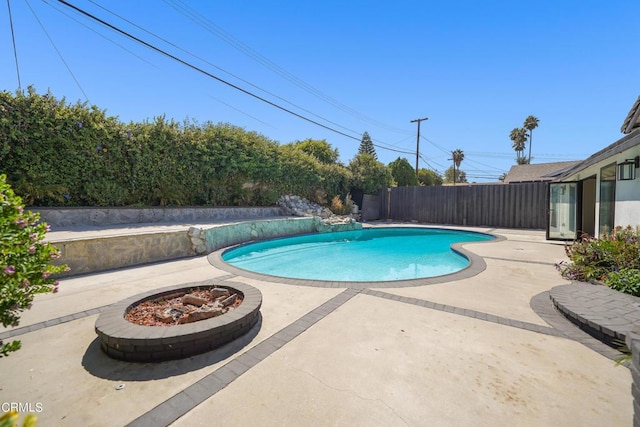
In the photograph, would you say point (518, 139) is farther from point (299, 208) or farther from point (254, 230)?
point (254, 230)

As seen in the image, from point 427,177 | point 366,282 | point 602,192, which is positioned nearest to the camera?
point 366,282

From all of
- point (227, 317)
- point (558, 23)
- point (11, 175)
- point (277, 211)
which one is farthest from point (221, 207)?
point (558, 23)

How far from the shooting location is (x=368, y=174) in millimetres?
17125

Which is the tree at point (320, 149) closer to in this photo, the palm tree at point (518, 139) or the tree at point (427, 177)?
the tree at point (427, 177)

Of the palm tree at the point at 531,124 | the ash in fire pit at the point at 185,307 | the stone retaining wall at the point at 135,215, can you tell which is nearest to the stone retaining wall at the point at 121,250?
the stone retaining wall at the point at 135,215

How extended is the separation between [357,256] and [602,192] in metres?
6.15

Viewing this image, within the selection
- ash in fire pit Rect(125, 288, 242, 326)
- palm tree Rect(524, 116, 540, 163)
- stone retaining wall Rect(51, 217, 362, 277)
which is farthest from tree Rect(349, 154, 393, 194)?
palm tree Rect(524, 116, 540, 163)

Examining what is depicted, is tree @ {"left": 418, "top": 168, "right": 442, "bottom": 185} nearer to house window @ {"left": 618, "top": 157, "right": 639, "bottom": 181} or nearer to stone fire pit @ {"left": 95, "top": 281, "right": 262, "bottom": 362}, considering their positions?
house window @ {"left": 618, "top": 157, "right": 639, "bottom": 181}

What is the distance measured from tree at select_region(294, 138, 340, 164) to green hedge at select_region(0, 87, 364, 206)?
10.9 m

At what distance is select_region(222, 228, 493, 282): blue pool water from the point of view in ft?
20.9

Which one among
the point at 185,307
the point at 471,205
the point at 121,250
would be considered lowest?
the point at 185,307

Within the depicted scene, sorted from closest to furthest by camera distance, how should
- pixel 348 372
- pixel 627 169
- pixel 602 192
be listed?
pixel 348 372 < pixel 627 169 < pixel 602 192

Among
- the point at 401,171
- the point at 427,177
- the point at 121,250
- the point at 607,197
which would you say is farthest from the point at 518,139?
the point at 121,250

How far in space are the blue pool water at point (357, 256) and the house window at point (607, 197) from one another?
320 centimetres
